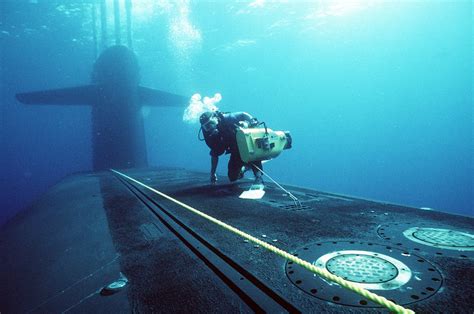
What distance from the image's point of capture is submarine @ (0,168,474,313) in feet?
4.83

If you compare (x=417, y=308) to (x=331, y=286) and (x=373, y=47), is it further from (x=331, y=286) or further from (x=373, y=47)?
(x=373, y=47)

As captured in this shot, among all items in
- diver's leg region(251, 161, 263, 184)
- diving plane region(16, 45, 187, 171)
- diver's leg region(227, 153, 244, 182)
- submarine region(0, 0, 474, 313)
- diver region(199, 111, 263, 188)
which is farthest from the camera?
diving plane region(16, 45, 187, 171)

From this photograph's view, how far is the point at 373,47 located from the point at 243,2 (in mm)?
37718

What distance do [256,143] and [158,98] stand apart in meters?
13.9

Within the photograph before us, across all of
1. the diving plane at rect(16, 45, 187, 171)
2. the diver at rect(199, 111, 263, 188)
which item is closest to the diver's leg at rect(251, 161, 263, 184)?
the diver at rect(199, 111, 263, 188)

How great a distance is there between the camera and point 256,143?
14.1 feet

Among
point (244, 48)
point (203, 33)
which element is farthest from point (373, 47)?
point (203, 33)

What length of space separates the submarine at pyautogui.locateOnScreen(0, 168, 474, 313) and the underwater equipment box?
→ 36.5 inches

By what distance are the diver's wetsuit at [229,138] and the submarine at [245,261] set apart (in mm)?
1717

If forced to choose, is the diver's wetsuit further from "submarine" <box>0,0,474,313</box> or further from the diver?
"submarine" <box>0,0,474,313</box>

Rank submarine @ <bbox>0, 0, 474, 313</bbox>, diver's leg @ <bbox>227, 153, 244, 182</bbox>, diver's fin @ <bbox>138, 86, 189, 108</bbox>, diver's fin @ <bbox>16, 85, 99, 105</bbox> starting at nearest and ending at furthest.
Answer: submarine @ <bbox>0, 0, 474, 313</bbox> → diver's leg @ <bbox>227, 153, 244, 182</bbox> → diver's fin @ <bbox>16, 85, 99, 105</bbox> → diver's fin @ <bbox>138, 86, 189, 108</bbox>

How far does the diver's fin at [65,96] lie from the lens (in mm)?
14258

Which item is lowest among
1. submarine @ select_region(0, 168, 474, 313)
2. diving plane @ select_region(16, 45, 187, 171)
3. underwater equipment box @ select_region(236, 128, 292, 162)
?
submarine @ select_region(0, 168, 474, 313)

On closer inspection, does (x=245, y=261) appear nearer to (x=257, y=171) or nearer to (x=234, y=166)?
(x=257, y=171)
